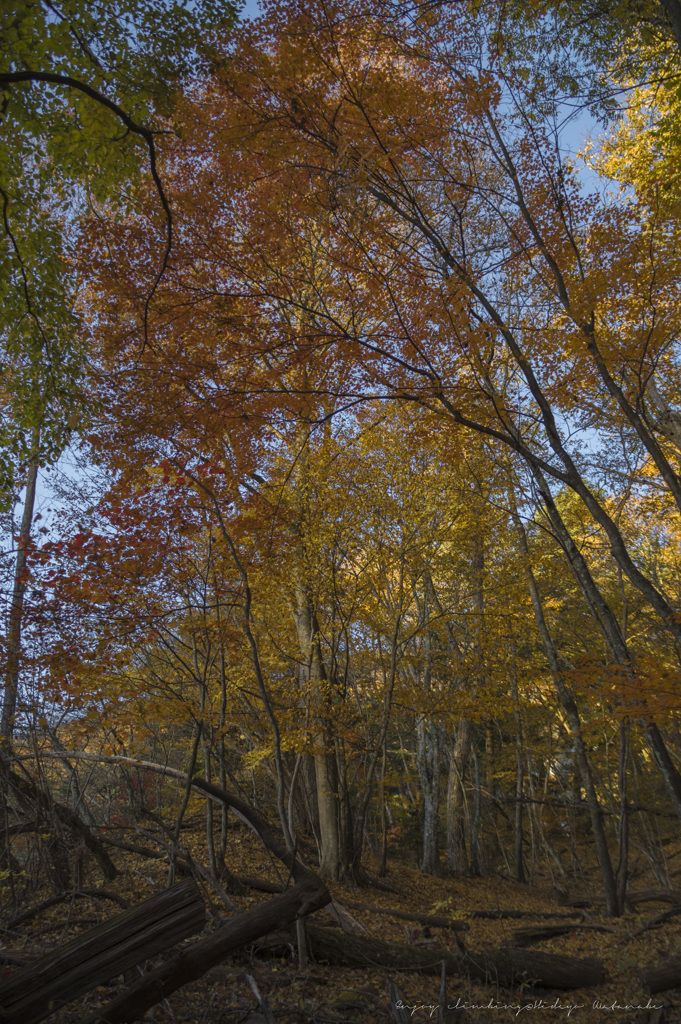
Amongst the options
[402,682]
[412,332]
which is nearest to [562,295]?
[412,332]

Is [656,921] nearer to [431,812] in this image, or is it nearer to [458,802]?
[431,812]

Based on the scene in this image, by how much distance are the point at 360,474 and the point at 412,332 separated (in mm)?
4020

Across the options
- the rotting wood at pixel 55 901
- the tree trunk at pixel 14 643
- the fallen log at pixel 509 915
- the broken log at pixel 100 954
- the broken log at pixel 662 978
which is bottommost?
the fallen log at pixel 509 915

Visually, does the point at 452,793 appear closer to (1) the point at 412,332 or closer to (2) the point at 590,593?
(2) the point at 590,593

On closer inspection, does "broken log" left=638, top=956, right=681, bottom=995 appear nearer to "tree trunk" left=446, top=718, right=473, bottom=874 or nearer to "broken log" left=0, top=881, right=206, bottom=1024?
"broken log" left=0, top=881, right=206, bottom=1024

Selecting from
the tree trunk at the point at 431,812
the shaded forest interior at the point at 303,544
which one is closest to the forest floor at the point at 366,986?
the shaded forest interior at the point at 303,544

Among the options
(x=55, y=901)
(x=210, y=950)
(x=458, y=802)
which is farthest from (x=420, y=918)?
(x=458, y=802)

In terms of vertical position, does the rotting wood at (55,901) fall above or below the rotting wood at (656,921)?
above

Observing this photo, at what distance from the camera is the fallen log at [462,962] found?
4.43 metres

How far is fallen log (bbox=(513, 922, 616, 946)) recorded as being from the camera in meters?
6.51

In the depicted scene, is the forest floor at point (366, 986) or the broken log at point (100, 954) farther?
the forest floor at point (366, 986)

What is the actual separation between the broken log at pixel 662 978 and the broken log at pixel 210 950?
8.15 ft

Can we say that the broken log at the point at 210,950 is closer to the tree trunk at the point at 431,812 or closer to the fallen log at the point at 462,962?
the fallen log at the point at 462,962

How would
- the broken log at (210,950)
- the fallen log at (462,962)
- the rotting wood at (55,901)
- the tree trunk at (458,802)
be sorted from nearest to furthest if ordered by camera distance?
the broken log at (210,950) < the fallen log at (462,962) < the rotting wood at (55,901) < the tree trunk at (458,802)
